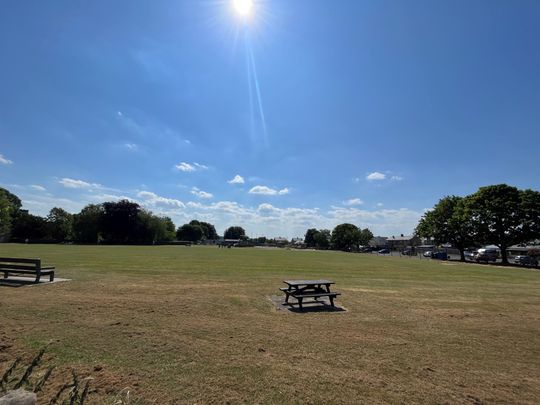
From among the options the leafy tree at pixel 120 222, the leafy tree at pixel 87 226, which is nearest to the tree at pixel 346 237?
the leafy tree at pixel 120 222

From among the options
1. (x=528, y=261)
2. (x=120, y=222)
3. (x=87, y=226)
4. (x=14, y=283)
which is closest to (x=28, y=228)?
(x=87, y=226)

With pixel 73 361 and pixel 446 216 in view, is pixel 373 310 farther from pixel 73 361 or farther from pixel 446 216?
pixel 446 216

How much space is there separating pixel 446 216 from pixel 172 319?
195 feet

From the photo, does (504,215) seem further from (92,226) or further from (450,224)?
(92,226)

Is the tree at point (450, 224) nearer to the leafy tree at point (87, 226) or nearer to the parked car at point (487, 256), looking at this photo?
the parked car at point (487, 256)

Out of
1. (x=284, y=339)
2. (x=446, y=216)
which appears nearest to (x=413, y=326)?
(x=284, y=339)

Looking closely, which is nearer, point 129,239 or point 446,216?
point 446,216

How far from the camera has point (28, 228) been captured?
98.1m

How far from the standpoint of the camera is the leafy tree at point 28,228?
319 feet

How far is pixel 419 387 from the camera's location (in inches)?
185

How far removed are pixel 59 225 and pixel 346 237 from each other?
9538 cm

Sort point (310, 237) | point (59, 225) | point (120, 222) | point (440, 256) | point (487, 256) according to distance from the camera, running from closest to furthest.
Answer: point (487, 256)
point (440, 256)
point (120, 222)
point (59, 225)
point (310, 237)

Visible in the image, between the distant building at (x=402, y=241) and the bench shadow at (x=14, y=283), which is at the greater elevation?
the distant building at (x=402, y=241)

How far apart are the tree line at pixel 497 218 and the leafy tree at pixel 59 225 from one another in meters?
105
